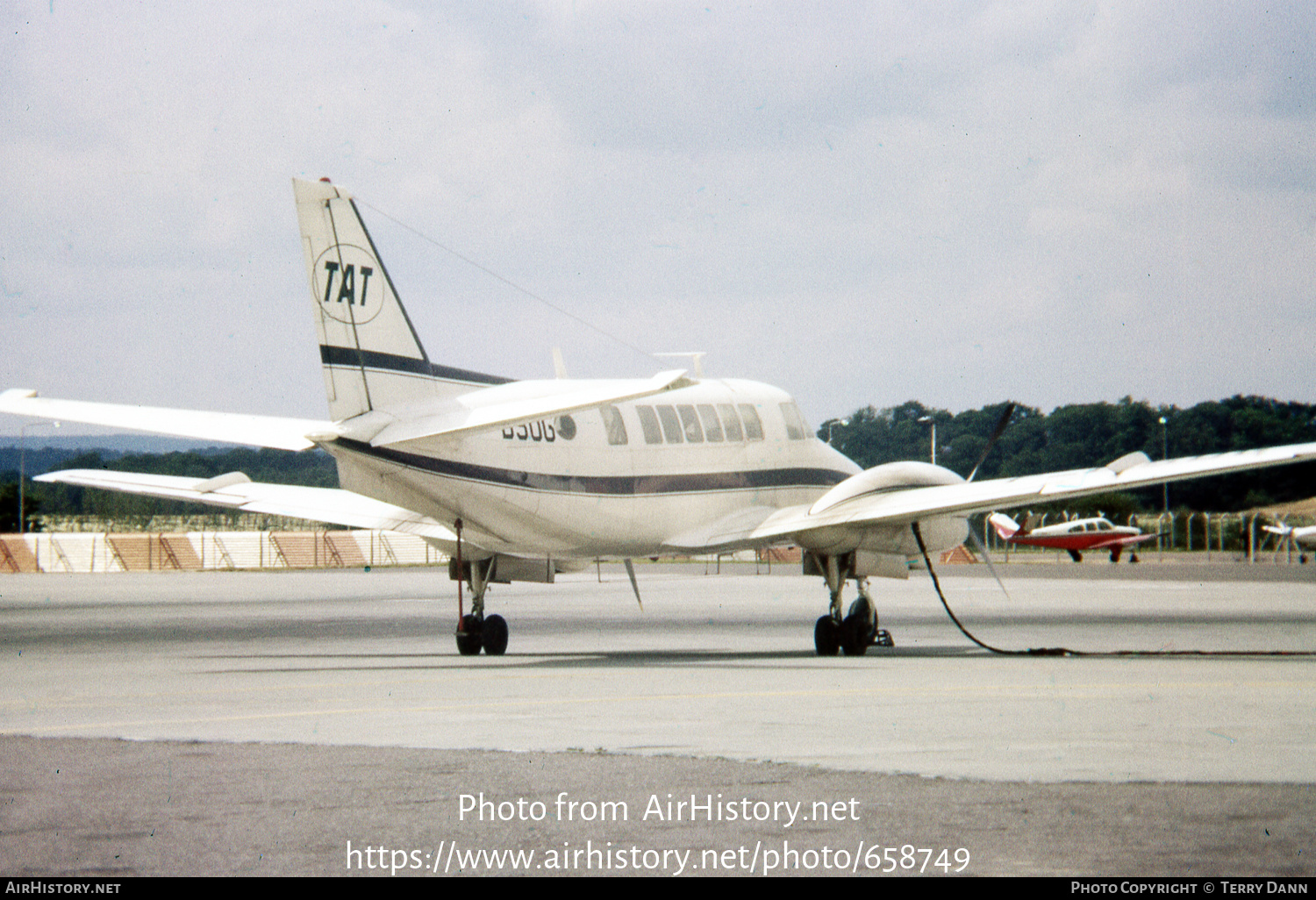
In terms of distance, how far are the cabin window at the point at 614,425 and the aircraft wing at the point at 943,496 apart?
1.93m

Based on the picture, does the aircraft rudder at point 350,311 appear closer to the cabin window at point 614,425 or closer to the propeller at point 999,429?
the cabin window at point 614,425

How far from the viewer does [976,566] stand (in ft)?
237

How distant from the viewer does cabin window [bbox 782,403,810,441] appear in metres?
23.1

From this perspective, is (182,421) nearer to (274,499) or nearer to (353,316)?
(353,316)

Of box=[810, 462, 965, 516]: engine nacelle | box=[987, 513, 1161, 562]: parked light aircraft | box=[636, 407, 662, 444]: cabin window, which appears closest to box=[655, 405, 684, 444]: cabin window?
box=[636, 407, 662, 444]: cabin window

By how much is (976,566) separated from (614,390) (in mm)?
59541

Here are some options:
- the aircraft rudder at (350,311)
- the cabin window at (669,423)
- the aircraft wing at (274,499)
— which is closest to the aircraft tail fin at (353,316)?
the aircraft rudder at (350,311)

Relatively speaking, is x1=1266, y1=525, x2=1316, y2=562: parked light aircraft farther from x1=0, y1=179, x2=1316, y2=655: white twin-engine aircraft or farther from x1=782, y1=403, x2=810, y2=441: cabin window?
x1=0, y1=179, x2=1316, y2=655: white twin-engine aircraft

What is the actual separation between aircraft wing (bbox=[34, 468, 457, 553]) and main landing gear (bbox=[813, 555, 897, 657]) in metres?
5.68

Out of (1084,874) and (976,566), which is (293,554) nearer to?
(976,566)

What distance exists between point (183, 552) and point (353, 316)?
2911 inches

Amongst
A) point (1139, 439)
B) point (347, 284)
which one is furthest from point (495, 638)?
point (1139, 439)

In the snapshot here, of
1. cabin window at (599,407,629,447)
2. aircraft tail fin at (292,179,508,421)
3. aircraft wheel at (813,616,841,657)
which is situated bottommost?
aircraft wheel at (813,616,841,657)

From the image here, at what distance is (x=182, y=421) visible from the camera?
54.4 ft
